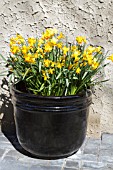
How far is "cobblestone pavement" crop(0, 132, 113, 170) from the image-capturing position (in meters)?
2.49

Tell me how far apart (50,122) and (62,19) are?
93 cm

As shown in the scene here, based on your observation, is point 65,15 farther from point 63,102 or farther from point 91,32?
point 63,102

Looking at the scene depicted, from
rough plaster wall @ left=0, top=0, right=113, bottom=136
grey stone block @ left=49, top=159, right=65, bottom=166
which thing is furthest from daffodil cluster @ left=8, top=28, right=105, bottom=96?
grey stone block @ left=49, top=159, right=65, bottom=166

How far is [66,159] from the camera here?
2617mm

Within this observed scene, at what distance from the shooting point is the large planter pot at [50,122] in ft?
7.82

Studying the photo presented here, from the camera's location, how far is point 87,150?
2.78 metres

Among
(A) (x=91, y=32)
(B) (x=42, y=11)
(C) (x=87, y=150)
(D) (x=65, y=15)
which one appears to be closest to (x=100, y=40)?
(A) (x=91, y=32)

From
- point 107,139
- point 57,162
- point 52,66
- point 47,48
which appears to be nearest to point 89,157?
point 57,162

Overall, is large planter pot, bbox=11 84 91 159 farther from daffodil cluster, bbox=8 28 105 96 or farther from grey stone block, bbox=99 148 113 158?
grey stone block, bbox=99 148 113 158

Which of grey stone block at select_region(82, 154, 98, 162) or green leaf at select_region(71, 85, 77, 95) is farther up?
green leaf at select_region(71, 85, 77, 95)

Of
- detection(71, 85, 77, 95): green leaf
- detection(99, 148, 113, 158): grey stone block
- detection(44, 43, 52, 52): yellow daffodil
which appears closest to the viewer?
detection(44, 43, 52, 52): yellow daffodil

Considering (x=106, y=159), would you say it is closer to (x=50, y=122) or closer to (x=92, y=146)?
(x=92, y=146)

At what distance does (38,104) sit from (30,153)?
0.52 metres

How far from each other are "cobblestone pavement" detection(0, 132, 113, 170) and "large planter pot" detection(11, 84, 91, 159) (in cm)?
7
